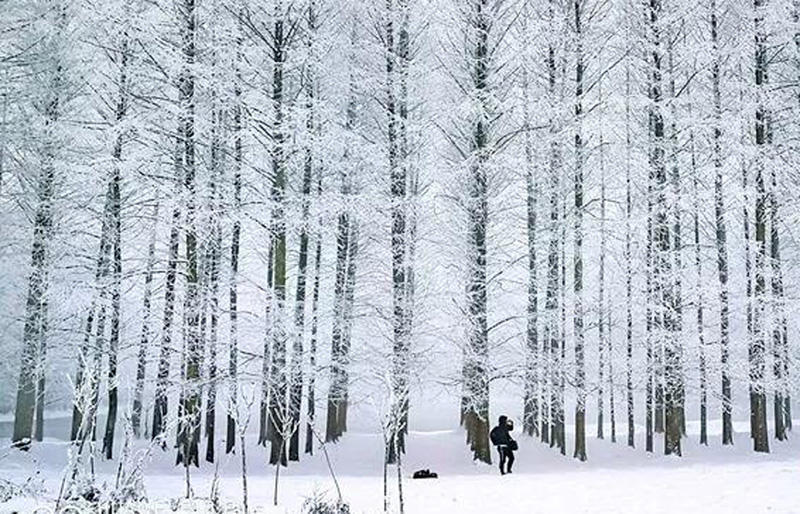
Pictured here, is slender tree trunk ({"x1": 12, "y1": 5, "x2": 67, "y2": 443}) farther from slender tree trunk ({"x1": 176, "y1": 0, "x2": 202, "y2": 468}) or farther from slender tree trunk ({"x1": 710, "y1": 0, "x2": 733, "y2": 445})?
slender tree trunk ({"x1": 710, "y1": 0, "x2": 733, "y2": 445})

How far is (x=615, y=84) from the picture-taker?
1906cm

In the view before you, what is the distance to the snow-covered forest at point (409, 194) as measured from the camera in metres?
15.0

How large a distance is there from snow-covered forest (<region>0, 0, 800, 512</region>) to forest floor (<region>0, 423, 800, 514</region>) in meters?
0.27

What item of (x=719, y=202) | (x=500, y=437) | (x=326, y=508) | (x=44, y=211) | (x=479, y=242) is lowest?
(x=326, y=508)

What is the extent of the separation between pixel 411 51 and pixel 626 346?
8.63 metres

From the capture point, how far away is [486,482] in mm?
11859

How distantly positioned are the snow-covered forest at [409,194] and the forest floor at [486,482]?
0.87ft

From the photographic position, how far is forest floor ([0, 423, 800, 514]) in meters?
8.82

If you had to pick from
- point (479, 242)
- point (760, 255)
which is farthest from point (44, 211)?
point (760, 255)

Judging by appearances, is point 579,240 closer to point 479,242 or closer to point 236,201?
point 479,242

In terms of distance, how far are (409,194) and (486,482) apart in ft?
23.6

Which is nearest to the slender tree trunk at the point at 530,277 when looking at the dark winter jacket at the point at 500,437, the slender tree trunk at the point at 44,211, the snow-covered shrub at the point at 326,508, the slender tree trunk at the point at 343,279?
the dark winter jacket at the point at 500,437

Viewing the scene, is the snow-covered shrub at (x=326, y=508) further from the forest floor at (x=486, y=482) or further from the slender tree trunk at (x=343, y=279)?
the slender tree trunk at (x=343, y=279)

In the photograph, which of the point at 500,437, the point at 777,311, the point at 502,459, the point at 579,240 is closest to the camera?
the point at 502,459
